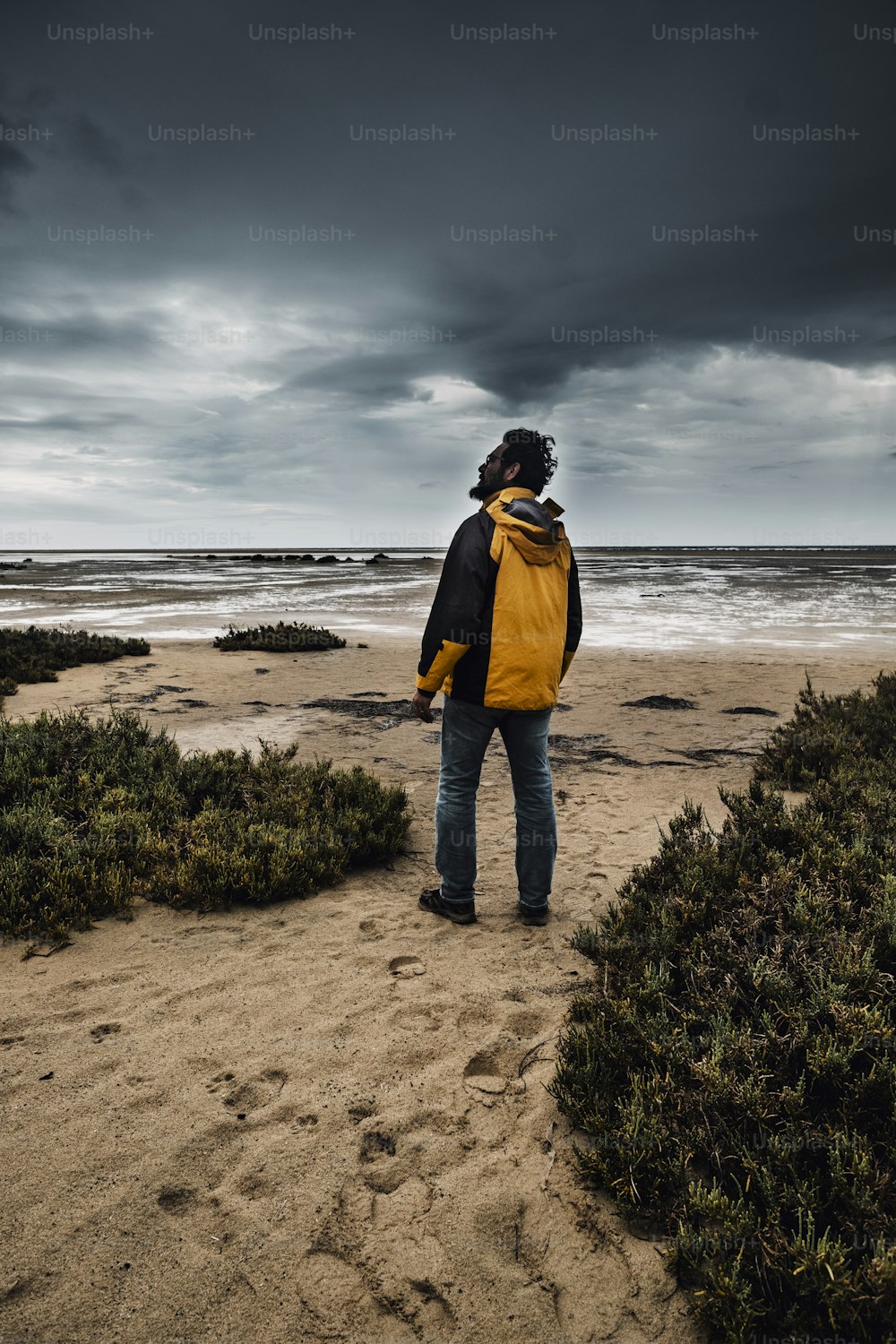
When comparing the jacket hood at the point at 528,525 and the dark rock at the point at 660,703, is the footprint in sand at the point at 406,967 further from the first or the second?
the dark rock at the point at 660,703

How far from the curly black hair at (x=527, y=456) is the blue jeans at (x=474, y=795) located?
1291 mm

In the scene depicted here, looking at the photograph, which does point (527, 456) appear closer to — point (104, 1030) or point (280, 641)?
point (104, 1030)

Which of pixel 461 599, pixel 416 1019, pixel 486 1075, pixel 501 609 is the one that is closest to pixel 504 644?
pixel 501 609

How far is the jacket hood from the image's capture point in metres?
3.76

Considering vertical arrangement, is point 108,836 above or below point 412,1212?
above

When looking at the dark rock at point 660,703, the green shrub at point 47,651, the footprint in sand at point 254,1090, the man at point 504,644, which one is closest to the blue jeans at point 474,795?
the man at point 504,644

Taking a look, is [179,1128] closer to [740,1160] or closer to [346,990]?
[346,990]

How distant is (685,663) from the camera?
1412cm

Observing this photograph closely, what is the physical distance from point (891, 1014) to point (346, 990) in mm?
2472

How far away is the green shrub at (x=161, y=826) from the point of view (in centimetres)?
441

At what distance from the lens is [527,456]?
158 inches

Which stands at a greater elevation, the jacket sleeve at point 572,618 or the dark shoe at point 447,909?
the jacket sleeve at point 572,618

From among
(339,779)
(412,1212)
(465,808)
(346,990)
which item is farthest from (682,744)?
(412,1212)

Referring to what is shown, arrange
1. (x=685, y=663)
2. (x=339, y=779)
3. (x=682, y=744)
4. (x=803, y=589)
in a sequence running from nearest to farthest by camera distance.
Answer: (x=339, y=779)
(x=682, y=744)
(x=685, y=663)
(x=803, y=589)
